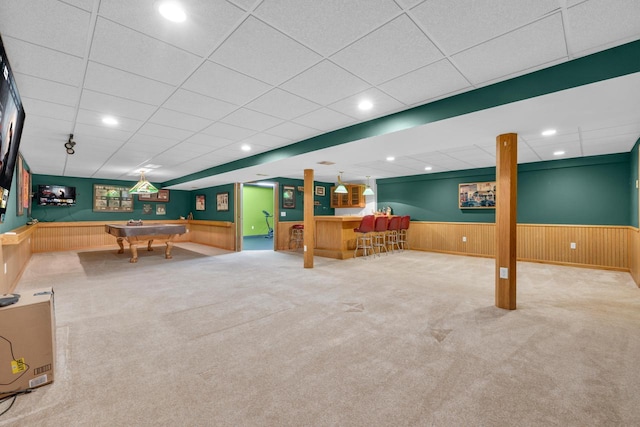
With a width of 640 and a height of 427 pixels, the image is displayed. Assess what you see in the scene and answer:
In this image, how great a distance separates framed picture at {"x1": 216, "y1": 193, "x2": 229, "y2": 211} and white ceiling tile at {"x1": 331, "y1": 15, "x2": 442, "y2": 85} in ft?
26.5

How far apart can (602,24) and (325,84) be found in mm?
1985

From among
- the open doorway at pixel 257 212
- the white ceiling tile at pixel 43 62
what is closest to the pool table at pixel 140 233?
the white ceiling tile at pixel 43 62

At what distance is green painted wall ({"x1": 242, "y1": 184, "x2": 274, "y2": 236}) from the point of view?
43.7ft

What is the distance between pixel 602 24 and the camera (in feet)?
6.18

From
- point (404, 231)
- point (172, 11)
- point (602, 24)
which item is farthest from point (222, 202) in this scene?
point (602, 24)

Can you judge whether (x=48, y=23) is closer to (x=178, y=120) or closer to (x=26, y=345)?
(x=178, y=120)

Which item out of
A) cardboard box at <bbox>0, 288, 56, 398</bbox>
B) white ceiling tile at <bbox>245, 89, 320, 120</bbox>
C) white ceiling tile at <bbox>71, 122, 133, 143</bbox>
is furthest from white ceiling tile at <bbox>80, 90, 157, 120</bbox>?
cardboard box at <bbox>0, 288, 56, 398</bbox>

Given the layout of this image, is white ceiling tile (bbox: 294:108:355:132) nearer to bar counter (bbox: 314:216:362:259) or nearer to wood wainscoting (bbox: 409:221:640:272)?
bar counter (bbox: 314:216:362:259)

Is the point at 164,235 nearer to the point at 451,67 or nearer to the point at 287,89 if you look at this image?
the point at 287,89

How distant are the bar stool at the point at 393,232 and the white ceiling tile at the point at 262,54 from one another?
6237 millimetres

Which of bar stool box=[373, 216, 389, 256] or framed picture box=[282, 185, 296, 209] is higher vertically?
framed picture box=[282, 185, 296, 209]

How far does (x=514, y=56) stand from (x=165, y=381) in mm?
3589

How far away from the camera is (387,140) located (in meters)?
3.96

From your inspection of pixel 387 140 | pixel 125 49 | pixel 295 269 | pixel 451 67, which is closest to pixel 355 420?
pixel 451 67
